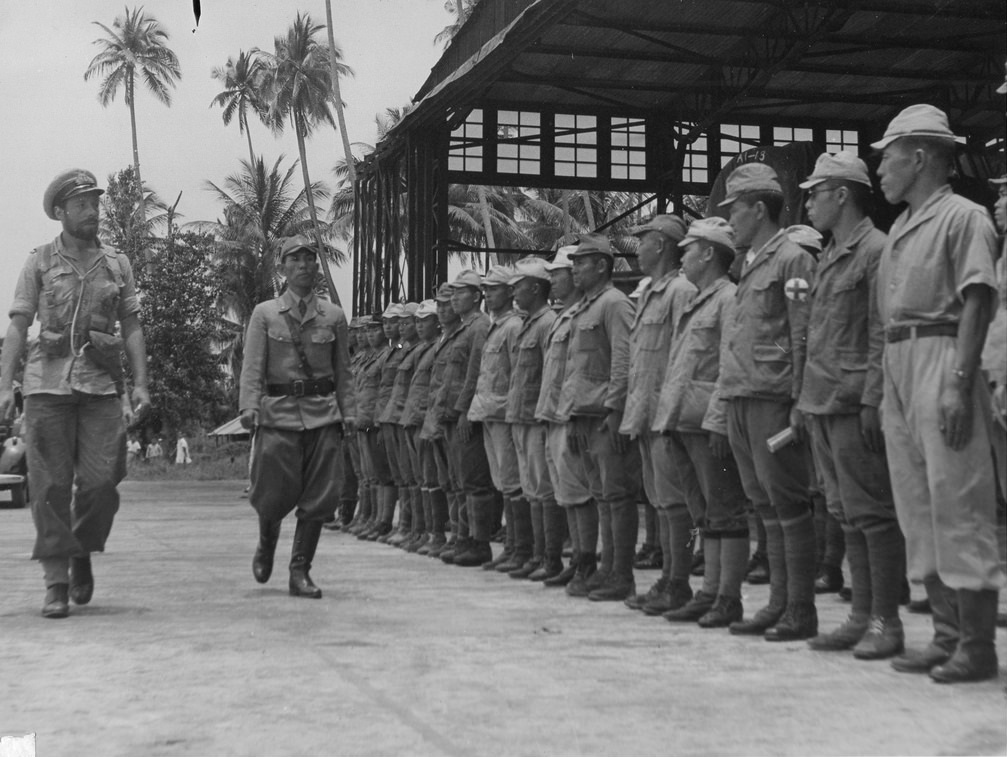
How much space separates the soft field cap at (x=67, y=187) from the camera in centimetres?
709

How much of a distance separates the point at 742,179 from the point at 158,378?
3249 centimetres

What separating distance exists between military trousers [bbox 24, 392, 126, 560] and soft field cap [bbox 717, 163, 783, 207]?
311 centimetres

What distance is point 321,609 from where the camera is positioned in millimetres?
7043

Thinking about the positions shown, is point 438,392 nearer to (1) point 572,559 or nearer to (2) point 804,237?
(1) point 572,559

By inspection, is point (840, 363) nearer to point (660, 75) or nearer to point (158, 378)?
point (660, 75)

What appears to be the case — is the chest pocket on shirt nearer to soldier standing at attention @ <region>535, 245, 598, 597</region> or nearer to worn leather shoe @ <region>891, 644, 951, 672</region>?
soldier standing at attention @ <region>535, 245, 598, 597</region>

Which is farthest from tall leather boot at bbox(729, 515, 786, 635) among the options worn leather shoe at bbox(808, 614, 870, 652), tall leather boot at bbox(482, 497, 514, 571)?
tall leather boot at bbox(482, 497, 514, 571)

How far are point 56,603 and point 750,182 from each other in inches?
147

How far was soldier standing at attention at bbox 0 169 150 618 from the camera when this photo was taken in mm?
6852

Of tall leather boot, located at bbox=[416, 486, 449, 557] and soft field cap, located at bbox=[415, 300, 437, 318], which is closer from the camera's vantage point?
tall leather boot, located at bbox=[416, 486, 449, 557]

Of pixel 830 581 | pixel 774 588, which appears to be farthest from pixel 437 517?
pixel 774 588

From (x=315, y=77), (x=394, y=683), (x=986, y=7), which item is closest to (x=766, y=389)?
(x=394, y=683)

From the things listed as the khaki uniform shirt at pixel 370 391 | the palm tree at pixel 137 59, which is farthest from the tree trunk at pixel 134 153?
the khaki uniform shirt at pixel 370 391

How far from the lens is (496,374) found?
9.41 metres
